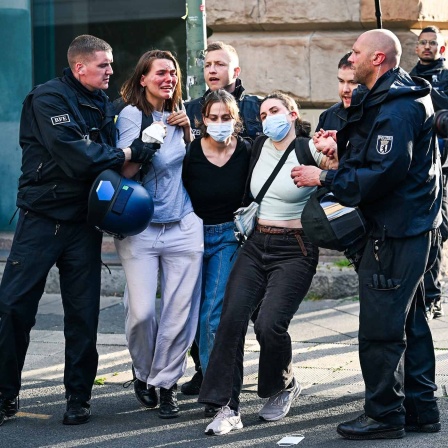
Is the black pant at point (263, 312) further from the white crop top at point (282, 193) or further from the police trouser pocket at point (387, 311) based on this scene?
the police trouser pocket at point (387, 311)

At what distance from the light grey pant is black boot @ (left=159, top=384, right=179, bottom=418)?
4cm

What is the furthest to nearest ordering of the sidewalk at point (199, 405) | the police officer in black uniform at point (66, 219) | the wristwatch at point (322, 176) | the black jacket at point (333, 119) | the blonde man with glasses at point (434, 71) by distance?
the blonde man with glasses at point (434, 71) < the black jacket at point (333, 119) < the police officer in black uniform at point (66, 219) < the sidewalk at point (199, 405) < the wristwatch at point (322, 176)

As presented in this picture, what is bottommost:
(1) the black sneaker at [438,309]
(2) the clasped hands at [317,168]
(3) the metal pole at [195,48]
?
(1) the black sneaker at [438,309]

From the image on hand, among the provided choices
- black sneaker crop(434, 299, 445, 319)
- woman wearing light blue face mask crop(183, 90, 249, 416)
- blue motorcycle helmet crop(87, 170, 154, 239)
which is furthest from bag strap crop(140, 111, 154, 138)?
black sneaker crop(434, 299, 445, 319)

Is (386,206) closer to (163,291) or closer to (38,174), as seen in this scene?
(163,291)

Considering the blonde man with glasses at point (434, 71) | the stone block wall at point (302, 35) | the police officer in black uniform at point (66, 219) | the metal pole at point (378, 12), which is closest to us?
the police officer in black uniform at point (66, 219)

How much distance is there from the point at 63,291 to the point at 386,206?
6.26ft

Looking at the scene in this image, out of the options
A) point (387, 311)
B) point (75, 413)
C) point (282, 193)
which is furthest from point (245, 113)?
point (75, 413)

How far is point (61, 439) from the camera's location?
580cm

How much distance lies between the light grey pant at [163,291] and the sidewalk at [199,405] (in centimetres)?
31

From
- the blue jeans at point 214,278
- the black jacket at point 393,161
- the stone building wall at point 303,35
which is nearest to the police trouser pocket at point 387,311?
the black jacket at point 393,161

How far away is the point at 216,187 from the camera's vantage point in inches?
246

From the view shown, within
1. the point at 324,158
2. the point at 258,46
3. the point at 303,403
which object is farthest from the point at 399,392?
the point at 258,46

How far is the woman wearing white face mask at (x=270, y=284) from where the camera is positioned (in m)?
5.85
